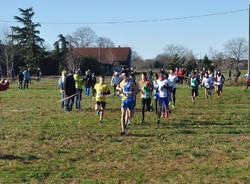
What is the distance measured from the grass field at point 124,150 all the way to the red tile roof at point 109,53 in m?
62.2

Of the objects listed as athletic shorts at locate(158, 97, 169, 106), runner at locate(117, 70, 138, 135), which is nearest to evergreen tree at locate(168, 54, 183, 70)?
athletic shorts at locate(158, 97, 169, 106)

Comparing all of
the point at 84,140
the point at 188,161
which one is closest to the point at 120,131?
the point at 84,140

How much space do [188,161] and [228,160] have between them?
37.7 inches

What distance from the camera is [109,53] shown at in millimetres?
76625

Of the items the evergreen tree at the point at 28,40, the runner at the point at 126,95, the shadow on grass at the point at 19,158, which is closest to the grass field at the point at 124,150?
the shadow on grass at the point at 19,158

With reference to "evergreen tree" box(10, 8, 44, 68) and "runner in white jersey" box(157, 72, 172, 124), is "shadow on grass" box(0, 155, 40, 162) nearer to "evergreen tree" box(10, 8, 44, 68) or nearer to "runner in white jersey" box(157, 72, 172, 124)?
"runner in white jersey" box(157, 72, 172, 124)

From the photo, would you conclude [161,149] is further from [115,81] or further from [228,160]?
[115,81]

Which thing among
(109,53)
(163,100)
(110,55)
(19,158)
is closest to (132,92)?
(163,100)

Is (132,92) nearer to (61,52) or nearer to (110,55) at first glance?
(61,52)

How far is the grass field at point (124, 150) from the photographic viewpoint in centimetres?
649

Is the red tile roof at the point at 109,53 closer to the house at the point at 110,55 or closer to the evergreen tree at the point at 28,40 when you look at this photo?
the house at the point at 110,55

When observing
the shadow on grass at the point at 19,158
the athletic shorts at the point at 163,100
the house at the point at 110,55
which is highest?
the house at the point at 110,55

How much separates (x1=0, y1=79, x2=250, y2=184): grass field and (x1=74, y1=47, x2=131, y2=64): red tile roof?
204 ft

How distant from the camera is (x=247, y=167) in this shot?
6973mm
